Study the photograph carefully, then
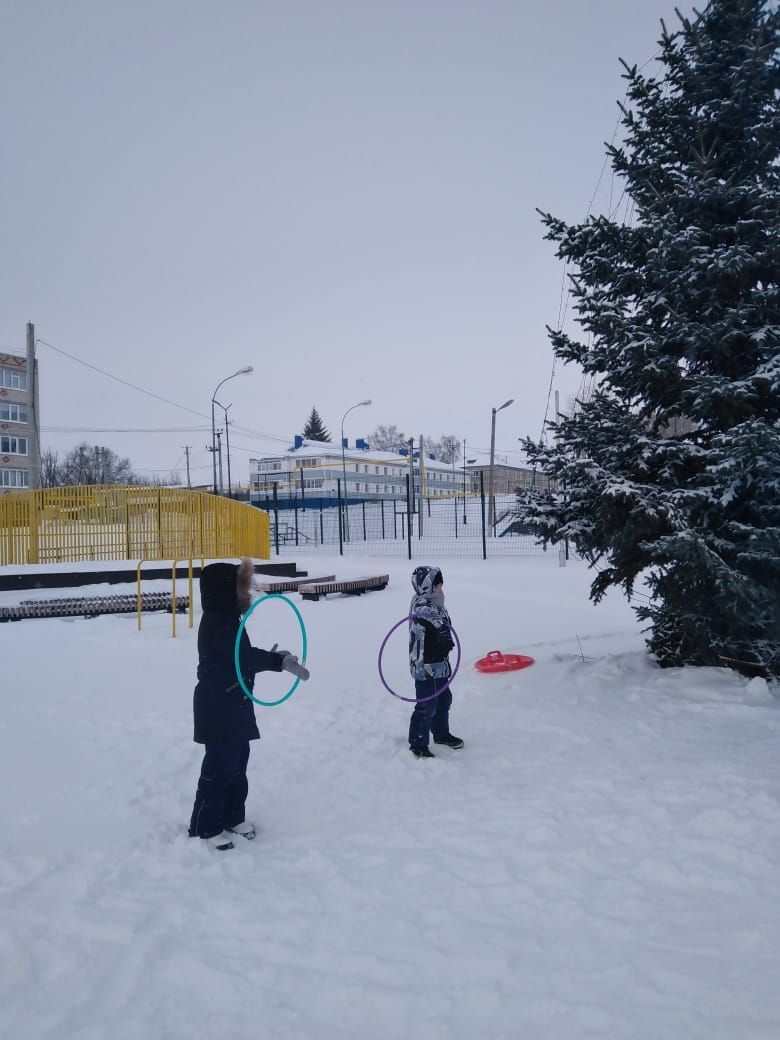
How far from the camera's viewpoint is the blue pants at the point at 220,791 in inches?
157

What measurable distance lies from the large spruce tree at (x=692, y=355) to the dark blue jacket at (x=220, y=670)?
353 cm

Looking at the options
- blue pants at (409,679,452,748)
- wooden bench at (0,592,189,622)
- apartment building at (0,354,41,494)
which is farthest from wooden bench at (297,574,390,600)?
apartment building at (0,354,41,494)

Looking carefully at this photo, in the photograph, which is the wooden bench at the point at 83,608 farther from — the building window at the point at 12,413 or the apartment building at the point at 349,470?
the apartment building at the point at 349,470

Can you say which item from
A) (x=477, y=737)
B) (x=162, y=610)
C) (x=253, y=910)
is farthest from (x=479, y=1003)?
(x=162, y=610)

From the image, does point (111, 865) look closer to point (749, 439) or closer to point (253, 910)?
point (253, 910)

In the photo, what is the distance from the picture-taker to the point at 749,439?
5.41 m

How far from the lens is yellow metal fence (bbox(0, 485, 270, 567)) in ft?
56.5

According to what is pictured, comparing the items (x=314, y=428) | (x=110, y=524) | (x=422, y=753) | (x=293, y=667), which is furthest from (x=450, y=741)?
(x=314, y=428)

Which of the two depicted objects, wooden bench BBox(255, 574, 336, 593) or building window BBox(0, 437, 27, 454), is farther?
building window BBox(0, 437, 27, 454)

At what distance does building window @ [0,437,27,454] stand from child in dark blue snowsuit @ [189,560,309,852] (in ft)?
206

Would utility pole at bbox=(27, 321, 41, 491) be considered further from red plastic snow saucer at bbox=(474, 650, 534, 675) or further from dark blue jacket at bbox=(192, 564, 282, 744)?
dark blue jacket at bbox=(192, 564, 282, 744)

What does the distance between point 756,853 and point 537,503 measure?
382 centimetres

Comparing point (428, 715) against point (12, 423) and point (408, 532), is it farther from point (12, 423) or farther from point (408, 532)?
point (12, 423)

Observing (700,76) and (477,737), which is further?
(700,76)
